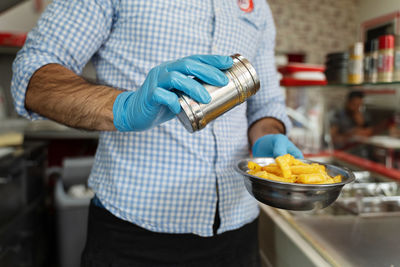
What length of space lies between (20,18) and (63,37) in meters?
3.40

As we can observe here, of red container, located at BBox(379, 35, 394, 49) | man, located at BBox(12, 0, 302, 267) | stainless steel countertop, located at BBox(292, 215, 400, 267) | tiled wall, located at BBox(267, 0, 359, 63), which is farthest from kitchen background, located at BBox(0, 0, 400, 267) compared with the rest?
tiled wall, located at BBox(267, 0, 359, 63)

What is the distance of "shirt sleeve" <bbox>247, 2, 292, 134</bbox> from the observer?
1175 mm

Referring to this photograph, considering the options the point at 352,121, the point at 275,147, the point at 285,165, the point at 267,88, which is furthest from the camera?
the point at 352,121

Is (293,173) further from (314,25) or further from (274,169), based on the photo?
(314,25)

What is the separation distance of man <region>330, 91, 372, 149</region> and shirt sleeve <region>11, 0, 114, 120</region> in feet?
12.8

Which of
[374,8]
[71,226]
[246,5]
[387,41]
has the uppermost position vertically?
[374,8]

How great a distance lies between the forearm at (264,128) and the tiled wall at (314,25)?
4.65 meters

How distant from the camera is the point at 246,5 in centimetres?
106

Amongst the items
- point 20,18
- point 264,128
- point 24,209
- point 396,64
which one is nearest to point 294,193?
point 264,128

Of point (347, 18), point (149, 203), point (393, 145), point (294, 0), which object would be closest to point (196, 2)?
point (149, 203)

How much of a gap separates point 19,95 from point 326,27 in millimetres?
5901

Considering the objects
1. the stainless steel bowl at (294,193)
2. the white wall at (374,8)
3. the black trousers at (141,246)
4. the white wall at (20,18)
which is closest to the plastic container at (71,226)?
the black trousers at (141,246)

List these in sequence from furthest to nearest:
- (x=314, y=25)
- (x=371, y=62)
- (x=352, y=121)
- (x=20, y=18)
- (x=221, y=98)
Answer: (x=314, y=25), (x=352, y=121), (x=20, y=18), (x=371, y=62), (x=221, y=98)

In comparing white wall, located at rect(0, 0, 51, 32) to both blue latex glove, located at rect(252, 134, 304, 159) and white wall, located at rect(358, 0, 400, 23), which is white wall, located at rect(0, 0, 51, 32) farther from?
white wall, located at rect(358, 0, 400, 23)
